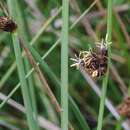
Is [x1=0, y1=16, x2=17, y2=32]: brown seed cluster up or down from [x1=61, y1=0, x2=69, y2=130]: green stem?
up

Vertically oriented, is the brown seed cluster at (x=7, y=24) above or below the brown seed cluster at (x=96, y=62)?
above

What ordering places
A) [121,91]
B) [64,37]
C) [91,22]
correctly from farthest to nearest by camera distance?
[91,22]
[121,91]
[64,37]

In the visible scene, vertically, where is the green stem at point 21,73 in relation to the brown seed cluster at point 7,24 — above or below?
below

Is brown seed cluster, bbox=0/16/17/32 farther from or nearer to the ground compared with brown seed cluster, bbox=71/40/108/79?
farther from the ground

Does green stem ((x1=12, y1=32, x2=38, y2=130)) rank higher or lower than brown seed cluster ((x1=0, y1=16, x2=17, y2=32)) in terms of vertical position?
lower

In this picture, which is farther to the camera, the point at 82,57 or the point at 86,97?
the point at 86,97

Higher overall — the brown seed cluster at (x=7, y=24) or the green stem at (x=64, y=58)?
the brown seed cluster at (x=7, y=24)

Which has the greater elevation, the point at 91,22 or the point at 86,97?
the point at 91,22

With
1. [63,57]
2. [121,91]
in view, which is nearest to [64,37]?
[63,57]

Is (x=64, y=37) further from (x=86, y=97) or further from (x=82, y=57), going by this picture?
(x=86, y=97)

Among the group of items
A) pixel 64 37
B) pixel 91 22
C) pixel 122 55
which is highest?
pixel 64 37

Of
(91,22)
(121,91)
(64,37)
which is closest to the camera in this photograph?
(64,37)
